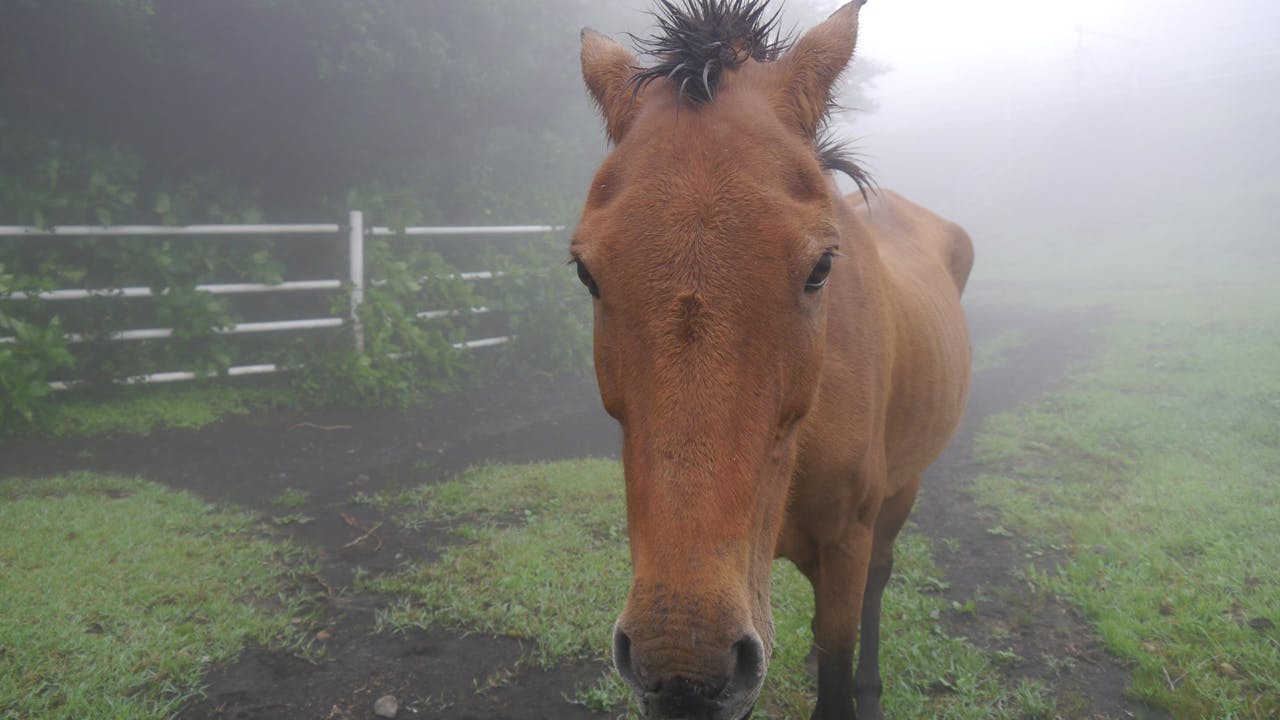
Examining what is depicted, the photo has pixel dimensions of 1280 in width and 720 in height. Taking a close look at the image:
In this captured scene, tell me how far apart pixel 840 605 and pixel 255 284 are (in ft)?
23.2

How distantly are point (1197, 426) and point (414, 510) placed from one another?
23.9 feet

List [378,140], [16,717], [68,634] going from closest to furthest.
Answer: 1. [16,717]
2. [68,634]
3. [378,140]

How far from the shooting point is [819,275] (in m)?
1.79

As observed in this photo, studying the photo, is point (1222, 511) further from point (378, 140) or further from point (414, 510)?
point (378, 140)

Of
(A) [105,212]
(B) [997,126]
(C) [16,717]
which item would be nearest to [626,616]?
(C) [16,717]

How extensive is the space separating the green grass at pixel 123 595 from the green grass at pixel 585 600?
776mm

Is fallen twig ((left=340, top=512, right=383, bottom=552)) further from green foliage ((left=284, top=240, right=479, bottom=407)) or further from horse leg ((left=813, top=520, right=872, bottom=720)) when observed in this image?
horse leg ((left=813, top=520, right=872, bottom=720))

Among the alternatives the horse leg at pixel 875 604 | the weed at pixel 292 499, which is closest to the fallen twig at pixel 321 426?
the weed at pixel 292 499

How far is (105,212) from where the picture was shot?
684cm

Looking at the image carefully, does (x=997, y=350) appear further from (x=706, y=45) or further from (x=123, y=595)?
(x=123, y=595)

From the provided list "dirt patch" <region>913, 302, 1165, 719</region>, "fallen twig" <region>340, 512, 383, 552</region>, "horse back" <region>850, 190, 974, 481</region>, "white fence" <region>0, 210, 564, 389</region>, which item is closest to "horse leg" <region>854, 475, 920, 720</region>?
"horse back" <region>850, 190, 974, 481</region>

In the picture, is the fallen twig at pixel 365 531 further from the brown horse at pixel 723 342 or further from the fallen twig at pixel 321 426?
the brown horse at pixel 723 342

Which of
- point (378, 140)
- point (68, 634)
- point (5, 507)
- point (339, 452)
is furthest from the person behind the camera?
point (378, 140)

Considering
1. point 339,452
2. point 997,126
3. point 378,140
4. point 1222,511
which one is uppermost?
point 997,126
